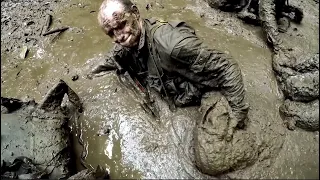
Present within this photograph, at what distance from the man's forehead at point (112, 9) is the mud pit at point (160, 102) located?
103 cm

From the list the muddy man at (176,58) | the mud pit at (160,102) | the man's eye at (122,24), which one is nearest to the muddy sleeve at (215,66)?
the muddy man at (176,58)

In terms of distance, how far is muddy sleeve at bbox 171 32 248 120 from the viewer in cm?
291

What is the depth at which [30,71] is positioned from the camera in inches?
169

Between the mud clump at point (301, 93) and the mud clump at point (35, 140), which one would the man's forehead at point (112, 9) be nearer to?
the mud clump at point (35, 140)

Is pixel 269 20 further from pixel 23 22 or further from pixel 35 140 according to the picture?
pixel 23 22

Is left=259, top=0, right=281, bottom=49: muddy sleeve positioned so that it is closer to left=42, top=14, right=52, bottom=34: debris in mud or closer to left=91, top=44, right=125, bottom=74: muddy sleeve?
left=91, top=44, right=125, bottom=74: muddy sleeve

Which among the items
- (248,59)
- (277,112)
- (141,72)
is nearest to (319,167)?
(277,112)

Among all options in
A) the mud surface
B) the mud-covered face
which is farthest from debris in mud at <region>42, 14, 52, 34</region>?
the mud-covered face

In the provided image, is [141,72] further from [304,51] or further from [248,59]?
[304,51]

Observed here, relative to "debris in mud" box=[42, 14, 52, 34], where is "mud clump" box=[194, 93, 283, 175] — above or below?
above

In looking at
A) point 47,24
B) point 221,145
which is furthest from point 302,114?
point 47,24

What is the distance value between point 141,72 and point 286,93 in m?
1.43

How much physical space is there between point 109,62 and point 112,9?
40.2 inches

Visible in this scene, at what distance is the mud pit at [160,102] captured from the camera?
318cm
